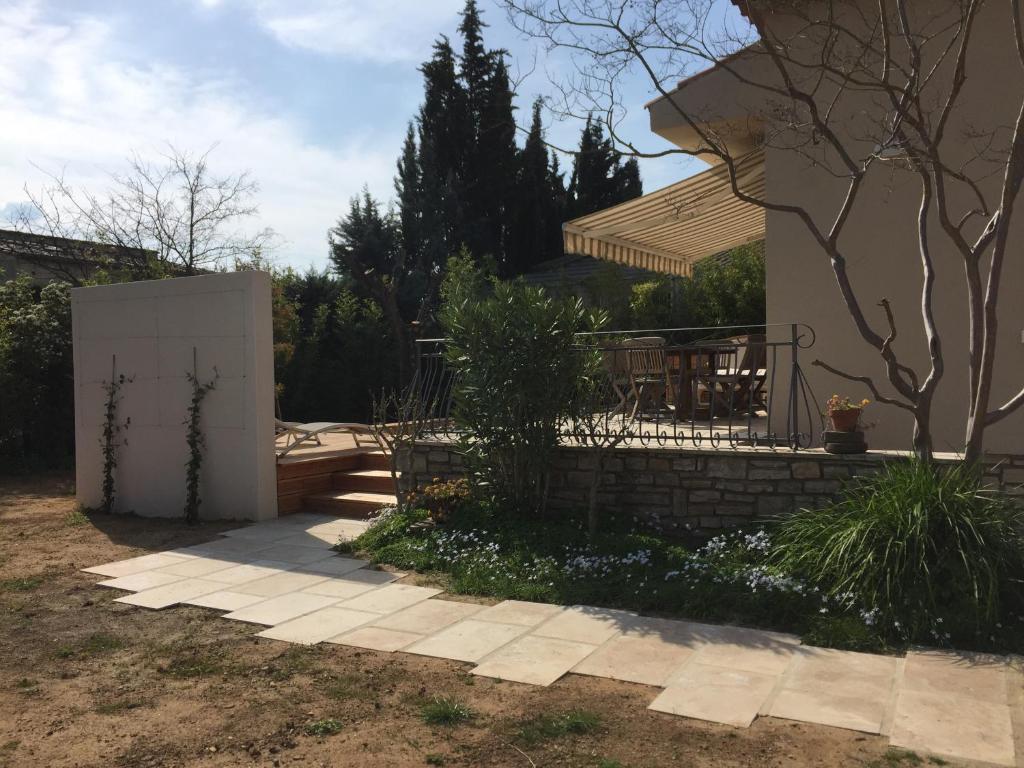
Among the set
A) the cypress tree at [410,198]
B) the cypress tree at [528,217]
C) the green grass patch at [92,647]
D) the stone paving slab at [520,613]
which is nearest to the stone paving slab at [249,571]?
the green grass patch at [92,647]

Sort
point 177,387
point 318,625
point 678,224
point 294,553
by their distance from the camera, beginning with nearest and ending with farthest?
1. point 318,625
2. point 294,553
3. point 177,387
4. point 678,224

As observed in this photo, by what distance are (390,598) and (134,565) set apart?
2706mm

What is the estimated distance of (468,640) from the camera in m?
4.95

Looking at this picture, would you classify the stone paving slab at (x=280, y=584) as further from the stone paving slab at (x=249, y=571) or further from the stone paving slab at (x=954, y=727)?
the stone paving slab at (x=954, y=727)

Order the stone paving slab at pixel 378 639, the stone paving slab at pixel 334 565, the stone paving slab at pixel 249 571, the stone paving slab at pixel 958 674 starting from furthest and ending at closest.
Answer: the stone paving slab at pixel 334 565, the stone paving slab at pixel 249 571, the stone paving slab at pixel 378 639, the stone paving slab at pixel 958 674

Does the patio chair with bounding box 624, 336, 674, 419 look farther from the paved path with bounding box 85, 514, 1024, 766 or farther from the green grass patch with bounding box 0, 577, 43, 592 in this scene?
the green grass patch with bounding box 0, 577, 43, 592

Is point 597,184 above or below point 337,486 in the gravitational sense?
above

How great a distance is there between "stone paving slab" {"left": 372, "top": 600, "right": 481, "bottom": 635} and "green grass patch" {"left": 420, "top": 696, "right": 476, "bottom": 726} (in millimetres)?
1143

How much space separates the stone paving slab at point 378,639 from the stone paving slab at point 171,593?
5.48 ft

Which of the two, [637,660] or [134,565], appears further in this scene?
[134,565]

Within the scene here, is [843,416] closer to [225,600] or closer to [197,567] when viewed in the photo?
[225,600]

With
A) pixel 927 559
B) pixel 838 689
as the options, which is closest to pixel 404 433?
pixel 927 559

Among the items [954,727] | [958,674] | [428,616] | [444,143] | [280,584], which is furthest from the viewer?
[444,143]

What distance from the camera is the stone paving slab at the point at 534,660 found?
436 cm
